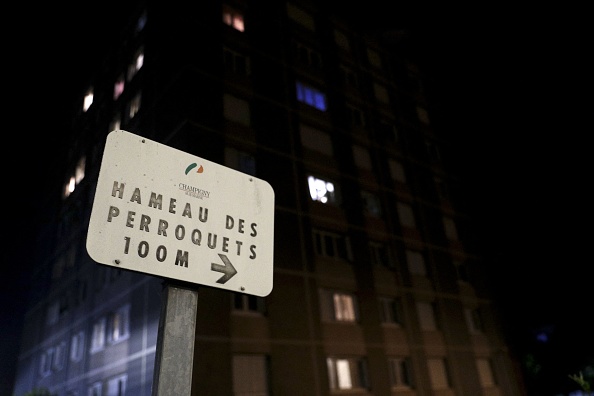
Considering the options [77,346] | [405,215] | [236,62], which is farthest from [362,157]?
[77,346]

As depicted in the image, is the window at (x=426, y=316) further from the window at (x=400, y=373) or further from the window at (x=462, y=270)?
the window at (x=462, y=270)

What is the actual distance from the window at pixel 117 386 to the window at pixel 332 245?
8396 mm

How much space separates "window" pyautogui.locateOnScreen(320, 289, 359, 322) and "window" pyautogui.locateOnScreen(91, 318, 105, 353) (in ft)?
29.1

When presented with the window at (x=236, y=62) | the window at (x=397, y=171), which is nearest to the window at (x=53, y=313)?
the window at (x=236, y=62)

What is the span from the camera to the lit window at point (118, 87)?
22.6 meters

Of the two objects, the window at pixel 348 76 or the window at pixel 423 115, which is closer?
the window at pixel 348 76

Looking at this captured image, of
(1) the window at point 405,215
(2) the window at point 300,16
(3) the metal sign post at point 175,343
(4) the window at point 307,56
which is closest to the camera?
(3) the metal sign post at point 175,343

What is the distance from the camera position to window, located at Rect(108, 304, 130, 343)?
15.7 metres

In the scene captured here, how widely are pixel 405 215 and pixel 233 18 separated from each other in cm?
1306

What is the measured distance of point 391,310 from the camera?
63.5 feet

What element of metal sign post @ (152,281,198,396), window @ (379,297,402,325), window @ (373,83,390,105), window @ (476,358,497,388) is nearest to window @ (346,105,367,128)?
window @ (373,83,390,105)

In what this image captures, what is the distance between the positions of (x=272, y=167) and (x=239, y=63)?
5315 millimetres

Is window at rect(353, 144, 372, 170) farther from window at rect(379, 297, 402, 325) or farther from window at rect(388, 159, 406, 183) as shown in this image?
window at rect(379, 297, 402, 325)

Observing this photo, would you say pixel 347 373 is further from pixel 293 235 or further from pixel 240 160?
pixel 240 160
